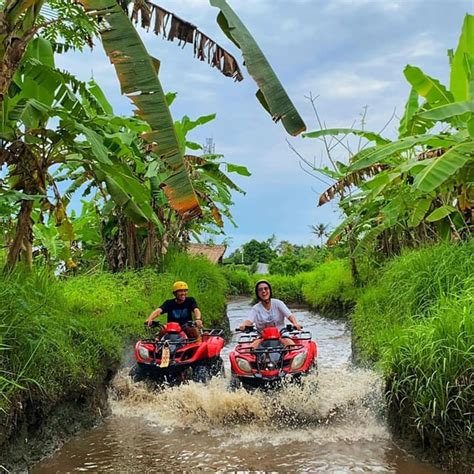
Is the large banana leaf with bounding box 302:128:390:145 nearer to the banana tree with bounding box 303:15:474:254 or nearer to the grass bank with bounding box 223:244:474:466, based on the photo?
the banana tree with bounding box 303:15:474:254

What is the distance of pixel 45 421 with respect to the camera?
566cm

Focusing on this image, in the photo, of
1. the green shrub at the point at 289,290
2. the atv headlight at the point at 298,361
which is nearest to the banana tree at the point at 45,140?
the atv headlight at the point at 298,361

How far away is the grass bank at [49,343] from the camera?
495 cm

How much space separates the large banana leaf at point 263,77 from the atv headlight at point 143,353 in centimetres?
420

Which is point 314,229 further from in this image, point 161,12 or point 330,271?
point 161,12

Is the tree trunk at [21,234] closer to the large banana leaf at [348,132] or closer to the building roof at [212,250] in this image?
the large banana leaf at [348,132]

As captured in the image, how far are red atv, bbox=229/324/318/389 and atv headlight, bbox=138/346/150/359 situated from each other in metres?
1.36

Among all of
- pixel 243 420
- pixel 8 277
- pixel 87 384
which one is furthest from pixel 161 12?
pixel 243 420

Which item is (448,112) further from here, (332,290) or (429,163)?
(332,290)

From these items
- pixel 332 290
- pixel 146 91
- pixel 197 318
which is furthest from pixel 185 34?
pixel 332 290

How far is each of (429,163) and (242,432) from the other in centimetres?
440

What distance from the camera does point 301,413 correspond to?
6527 millimetres

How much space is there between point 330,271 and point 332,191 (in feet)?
30.5

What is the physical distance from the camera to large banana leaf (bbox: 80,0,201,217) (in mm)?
→ 4346
